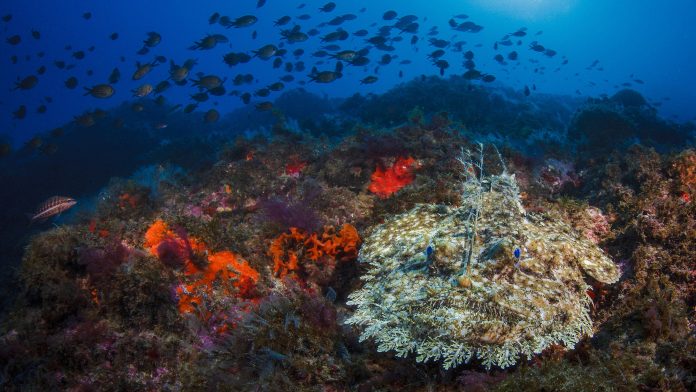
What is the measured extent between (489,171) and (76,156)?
25.1 meters

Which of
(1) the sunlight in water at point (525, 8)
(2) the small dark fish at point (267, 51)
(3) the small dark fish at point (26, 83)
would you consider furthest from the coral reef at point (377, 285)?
(1) the sunlight in water at point (525, 8)

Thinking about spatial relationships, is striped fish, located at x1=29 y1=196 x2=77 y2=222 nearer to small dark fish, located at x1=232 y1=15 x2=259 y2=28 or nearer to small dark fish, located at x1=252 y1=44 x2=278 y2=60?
small dark fish, located at x1=252 y1=44 x2=278 y2=60

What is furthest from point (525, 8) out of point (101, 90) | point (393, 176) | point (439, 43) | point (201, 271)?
point (201, 271)

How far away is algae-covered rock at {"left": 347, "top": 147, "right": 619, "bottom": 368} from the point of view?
2.50 metres

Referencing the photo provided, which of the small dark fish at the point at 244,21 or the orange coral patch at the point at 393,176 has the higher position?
the small dark fish at the point at 244,21

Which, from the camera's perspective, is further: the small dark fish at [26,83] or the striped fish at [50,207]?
the small dark fish at [26,83]

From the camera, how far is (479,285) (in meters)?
2.84

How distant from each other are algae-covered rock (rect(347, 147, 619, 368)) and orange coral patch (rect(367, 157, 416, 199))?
117 inches

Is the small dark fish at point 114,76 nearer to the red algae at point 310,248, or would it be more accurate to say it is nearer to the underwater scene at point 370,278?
the underwater scene at point 370,278

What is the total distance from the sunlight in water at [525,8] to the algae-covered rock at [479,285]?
618ft

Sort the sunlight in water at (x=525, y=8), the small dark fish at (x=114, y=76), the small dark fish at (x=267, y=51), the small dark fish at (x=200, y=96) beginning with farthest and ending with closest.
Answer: the sunlight in water at (x=525, y=8)
the small dark fish at (x=114, y=76)
the small dark fish at (x=200, y=96)
the small dark fish at (x=267, y=51)

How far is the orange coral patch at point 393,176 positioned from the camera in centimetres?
730

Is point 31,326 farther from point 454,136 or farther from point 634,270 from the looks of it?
point 454,136

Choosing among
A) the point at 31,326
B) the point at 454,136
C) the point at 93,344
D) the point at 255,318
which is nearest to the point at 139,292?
the point at 93,344
